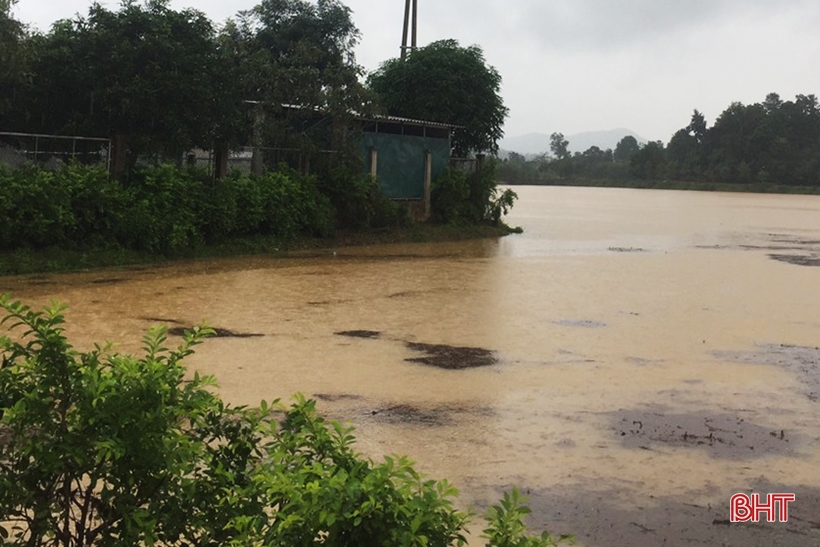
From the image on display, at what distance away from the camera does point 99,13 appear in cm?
1712

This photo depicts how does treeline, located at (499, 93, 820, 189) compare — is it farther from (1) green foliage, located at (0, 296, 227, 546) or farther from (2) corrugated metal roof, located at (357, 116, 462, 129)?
(1) green foliage, located at (0, 296, 227, 546)

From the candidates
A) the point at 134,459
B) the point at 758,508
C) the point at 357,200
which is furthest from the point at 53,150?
the point at 134,459

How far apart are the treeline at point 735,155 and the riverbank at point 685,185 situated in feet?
0.83

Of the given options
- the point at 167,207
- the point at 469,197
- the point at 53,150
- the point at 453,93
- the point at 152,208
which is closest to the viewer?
the point at 152,208

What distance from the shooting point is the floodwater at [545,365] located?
17.8 ft

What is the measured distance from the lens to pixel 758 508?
509cm

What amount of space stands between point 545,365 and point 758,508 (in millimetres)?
3804

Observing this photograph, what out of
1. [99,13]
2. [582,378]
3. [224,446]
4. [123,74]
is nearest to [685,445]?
[582,378]

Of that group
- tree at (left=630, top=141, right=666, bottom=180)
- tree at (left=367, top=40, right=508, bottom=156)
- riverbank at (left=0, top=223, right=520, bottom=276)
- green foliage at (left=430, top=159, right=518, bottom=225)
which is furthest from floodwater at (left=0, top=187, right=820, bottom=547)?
tree at (left=630, top=141, right=666, bottom=180)

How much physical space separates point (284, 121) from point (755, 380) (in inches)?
522

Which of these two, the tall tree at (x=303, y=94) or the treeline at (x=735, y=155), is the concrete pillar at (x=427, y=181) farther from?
the treeline at (x=735, y=155)

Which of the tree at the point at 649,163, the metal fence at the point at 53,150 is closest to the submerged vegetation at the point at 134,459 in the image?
the metal fence at the point at 53,150

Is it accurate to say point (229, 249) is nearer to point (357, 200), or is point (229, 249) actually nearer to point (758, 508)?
point (357, 200)

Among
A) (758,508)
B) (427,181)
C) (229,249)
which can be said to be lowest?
(758,508)
